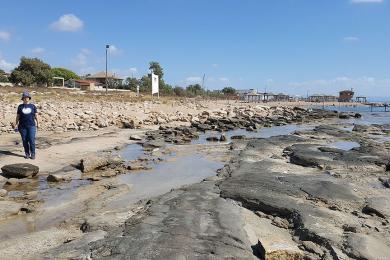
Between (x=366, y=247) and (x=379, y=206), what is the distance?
265 centimetres

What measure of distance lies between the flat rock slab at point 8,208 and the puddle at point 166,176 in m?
1.70

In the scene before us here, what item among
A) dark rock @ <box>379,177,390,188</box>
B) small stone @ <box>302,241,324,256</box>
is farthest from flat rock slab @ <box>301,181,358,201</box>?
small stone @ <box>302,241,324,256</box>

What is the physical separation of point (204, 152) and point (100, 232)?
10131 mm

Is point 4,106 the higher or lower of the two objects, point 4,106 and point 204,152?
the higher

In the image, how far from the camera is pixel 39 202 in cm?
863

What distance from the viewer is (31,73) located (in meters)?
47.2

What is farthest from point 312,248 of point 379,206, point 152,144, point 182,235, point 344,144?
point 344,144

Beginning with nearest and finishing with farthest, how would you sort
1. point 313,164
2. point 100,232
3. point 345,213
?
1. point 100,232
2. point 345,213
3. point 313,164

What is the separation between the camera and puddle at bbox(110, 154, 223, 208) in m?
9.60

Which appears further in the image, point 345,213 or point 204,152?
point 204,152

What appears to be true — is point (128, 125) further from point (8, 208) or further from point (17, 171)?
point (8, 208)

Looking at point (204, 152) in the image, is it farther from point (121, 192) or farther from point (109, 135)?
point (121, 192)

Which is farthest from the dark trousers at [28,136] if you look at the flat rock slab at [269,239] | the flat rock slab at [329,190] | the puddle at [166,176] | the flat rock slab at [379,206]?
the flat rock slab at [379,206]

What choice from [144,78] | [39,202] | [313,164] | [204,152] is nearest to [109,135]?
[204,152]
